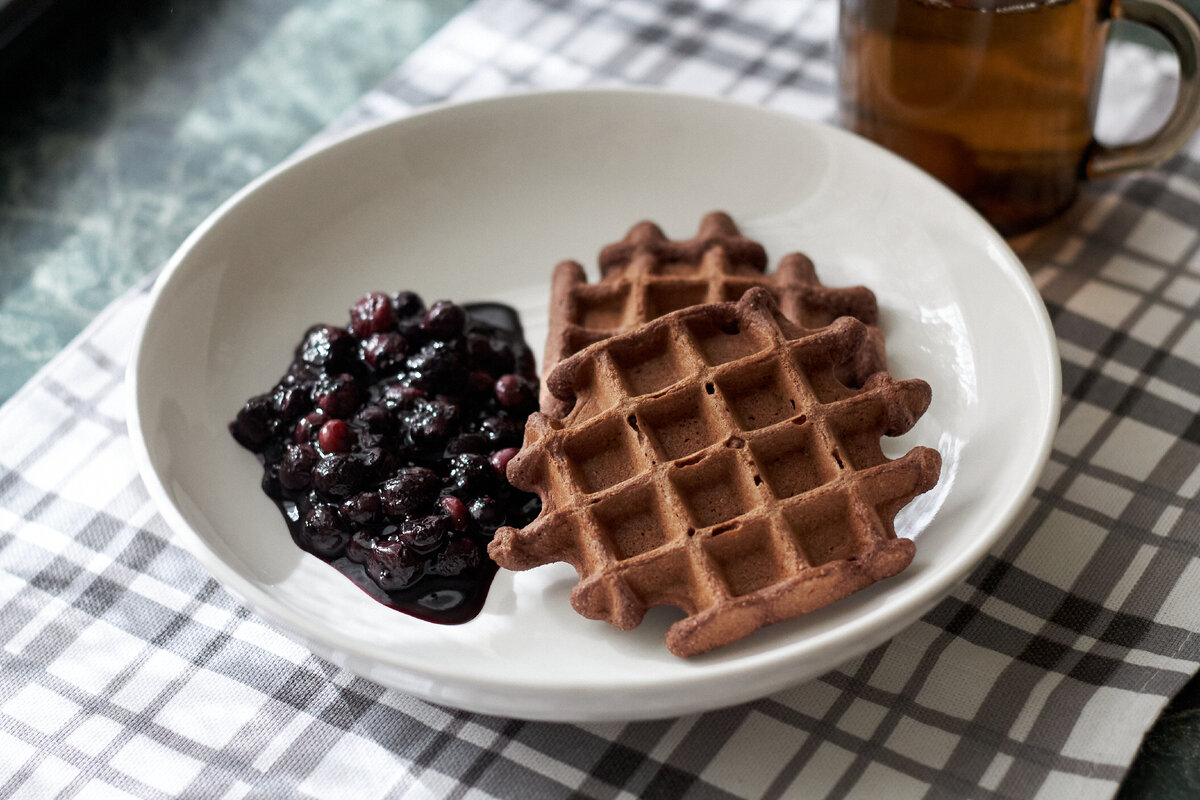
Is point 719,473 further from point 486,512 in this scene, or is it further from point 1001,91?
point 1001,91

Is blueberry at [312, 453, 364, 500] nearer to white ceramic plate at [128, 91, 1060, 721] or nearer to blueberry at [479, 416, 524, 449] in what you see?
white ceramic plate at [128, 91, 1060, 721]

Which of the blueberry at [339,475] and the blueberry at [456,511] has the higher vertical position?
the blueberry at [339,475]

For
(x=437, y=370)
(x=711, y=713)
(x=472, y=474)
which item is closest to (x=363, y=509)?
(x=472, y=474)

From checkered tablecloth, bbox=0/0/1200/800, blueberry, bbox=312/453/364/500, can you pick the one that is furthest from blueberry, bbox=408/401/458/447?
checkered tablecloth, bbox=0/0/1200/800

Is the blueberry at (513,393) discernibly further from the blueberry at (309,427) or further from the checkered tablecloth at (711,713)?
the checkered tablecloth at (711,713)

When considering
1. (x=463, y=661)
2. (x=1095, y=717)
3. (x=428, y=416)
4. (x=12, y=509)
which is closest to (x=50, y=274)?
(x=12, y=509)

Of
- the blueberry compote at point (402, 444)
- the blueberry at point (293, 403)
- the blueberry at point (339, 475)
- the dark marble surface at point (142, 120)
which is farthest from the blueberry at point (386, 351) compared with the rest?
the dark marble surface at point (142, 120)

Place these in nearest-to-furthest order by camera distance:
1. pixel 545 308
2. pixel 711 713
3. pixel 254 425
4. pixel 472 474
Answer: pixel 711 713
pixel 472 474
pixel 254 425
pixel 545 308

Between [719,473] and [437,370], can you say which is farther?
[437,370]
